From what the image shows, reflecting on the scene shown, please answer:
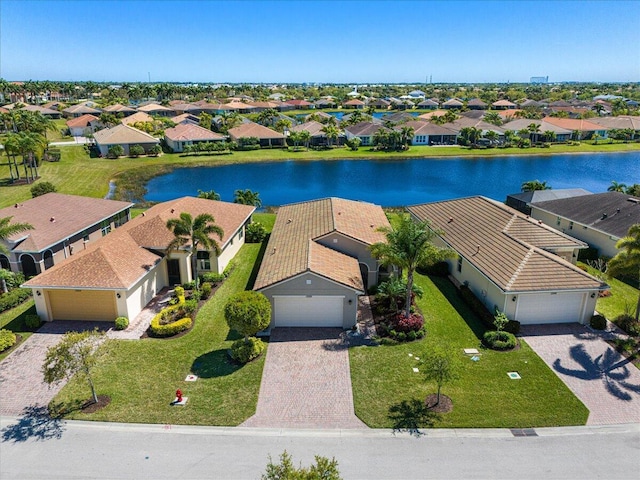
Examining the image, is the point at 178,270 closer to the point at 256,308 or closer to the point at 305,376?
the point at 256,308

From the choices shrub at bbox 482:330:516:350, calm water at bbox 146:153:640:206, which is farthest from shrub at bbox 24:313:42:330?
calm water at bbox 146:153:640:206

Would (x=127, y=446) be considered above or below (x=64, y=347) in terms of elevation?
below

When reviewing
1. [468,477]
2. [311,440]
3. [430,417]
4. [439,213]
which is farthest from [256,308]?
[439,213]

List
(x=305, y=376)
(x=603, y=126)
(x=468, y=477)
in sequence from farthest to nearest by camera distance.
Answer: (x=603, y=126) → (x=305, y=376) → (x=468, y=477)

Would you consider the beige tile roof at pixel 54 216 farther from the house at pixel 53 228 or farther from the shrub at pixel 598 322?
the shrub at pixel 598 322

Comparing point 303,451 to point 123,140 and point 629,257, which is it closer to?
point 629,257
